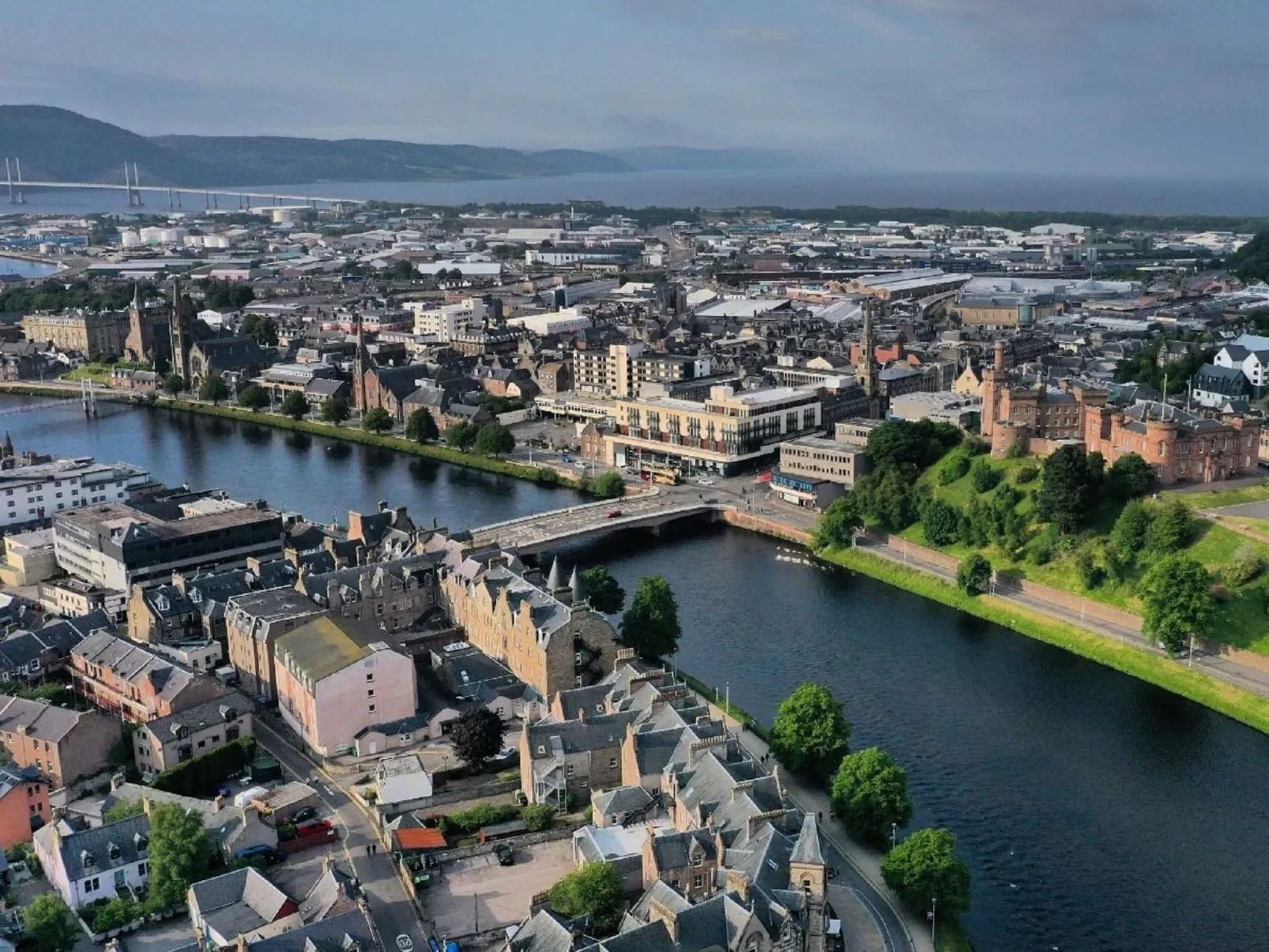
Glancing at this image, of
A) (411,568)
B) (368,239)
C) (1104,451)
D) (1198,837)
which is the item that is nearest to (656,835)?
(1198,837)

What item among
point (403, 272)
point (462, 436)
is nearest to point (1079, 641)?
point (462, 436)

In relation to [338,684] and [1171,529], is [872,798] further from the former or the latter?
[1171,529]

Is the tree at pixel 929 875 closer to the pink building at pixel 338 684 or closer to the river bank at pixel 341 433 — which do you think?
the pink building at pixel 338 684

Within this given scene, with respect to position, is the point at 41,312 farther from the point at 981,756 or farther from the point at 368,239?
the point at 981,756

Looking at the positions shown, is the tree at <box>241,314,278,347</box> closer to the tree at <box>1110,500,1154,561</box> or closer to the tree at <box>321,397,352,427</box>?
the tree at <box>321,397,352,427</box>

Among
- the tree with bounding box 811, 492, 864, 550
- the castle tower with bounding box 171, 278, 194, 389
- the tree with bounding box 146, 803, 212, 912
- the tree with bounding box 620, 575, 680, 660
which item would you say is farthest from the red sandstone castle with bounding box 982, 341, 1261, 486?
the castle tower with bounding box 171, 278, 194, 389

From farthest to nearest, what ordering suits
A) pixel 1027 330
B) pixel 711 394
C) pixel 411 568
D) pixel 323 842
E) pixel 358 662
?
pixel 1027 330, pixel 711 394, pixel 411 568, pixel 358 662, pixel 323 842

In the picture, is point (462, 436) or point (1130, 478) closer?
point (1130, 478)
